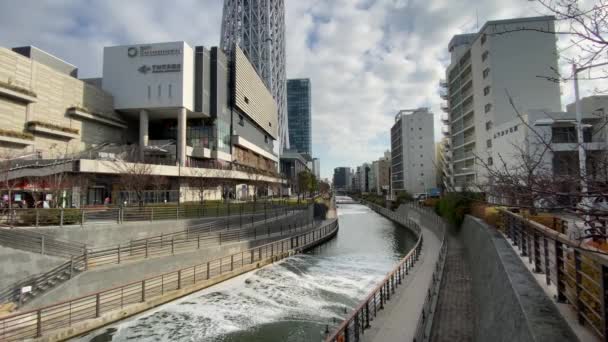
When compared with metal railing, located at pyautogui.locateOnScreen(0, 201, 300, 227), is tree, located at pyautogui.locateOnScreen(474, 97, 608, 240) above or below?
above

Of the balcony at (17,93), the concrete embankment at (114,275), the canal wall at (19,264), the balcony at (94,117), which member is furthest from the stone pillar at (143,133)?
the canal wall at (19,264)

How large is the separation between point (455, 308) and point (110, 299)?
1398 cm

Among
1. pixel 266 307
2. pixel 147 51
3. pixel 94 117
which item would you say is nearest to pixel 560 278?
pixel 266 307

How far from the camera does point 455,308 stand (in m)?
11.9

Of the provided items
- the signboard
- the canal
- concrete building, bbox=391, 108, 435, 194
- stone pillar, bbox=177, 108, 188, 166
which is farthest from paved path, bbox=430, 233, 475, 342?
concrete building, bbox=391, 108, 435, 194

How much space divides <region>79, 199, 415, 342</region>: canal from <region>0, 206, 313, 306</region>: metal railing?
3.16 meters

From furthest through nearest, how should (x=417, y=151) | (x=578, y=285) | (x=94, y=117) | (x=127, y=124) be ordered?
(x=417, y=151), (x=127, y=124), (x=94, y=117), (x=578, y=285)

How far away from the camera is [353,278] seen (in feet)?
69.3

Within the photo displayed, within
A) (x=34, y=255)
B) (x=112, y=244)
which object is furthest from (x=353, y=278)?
(x=34, y=255)

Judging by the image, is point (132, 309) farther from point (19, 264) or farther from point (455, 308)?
point (455, 308)

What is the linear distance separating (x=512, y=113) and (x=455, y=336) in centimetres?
4332

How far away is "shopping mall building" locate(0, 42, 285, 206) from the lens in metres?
31.5

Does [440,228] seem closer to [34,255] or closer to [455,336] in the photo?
[455,336]

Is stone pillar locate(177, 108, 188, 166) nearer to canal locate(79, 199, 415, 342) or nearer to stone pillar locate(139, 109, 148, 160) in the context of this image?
stone pillar locate(139, 109, 148, 160)
